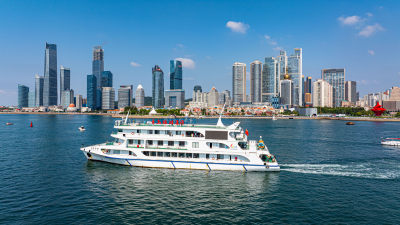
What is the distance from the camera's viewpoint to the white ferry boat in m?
35.8

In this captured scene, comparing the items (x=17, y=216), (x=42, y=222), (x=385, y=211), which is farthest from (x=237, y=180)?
(x=17, y=216)

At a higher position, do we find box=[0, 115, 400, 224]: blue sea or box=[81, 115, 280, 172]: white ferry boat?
box=[81, 115, 280, 172]: white ferry boat

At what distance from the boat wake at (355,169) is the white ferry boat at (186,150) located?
6.46 m

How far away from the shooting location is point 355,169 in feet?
128

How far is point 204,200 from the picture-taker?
26.4 m

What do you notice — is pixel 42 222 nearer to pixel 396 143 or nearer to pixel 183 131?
pixel 183 131

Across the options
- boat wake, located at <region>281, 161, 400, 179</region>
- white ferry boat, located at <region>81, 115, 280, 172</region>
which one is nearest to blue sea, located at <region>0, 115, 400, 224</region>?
boat wake, located at <region>281, 161, 400, 179</region>

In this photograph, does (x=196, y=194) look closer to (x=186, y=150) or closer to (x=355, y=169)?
(x=186, y=150)

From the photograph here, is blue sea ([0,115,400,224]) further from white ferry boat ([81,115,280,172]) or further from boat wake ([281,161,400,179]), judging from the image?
white ferry boat ([81,115,280,172])

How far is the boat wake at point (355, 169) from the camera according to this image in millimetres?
36156

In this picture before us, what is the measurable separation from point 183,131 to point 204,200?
1391 centimetres

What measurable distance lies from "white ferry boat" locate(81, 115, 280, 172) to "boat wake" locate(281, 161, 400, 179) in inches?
254

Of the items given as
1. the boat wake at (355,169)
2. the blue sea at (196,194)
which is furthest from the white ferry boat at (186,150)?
the boat wake at (355,169)

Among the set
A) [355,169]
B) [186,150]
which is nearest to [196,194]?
[186,150]
